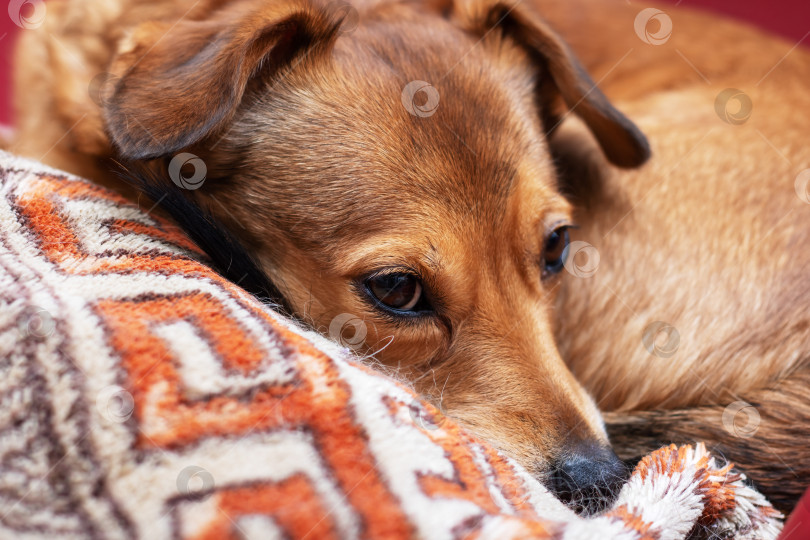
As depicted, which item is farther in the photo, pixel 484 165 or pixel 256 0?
pixel 256 0

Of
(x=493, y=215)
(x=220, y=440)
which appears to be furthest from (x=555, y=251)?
(x=220, y=440)

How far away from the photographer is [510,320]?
5.49 ft

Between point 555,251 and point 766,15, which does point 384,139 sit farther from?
point 766,15

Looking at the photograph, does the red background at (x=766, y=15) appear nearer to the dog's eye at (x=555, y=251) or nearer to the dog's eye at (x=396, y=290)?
the dog's eye at (x=555, y=251)

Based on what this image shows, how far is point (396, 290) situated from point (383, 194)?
0.21 m

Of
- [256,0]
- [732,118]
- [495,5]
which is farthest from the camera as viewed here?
[732,118]

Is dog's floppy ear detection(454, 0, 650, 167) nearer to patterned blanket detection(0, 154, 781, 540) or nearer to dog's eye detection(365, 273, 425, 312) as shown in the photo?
dog's eye detection(365, 273, 425, 312)

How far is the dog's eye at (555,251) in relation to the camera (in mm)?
1857

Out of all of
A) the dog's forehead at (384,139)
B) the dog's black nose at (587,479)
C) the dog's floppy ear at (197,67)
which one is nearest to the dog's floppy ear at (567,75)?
the dog's forehead at (384,139)

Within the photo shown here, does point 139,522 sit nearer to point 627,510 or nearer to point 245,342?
point 245,342

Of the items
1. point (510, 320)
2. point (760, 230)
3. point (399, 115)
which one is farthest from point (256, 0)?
point (760, 230)

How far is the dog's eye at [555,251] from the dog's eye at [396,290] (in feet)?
1.40

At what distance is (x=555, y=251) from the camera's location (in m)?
1.89

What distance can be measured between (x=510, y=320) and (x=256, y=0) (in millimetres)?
1045
